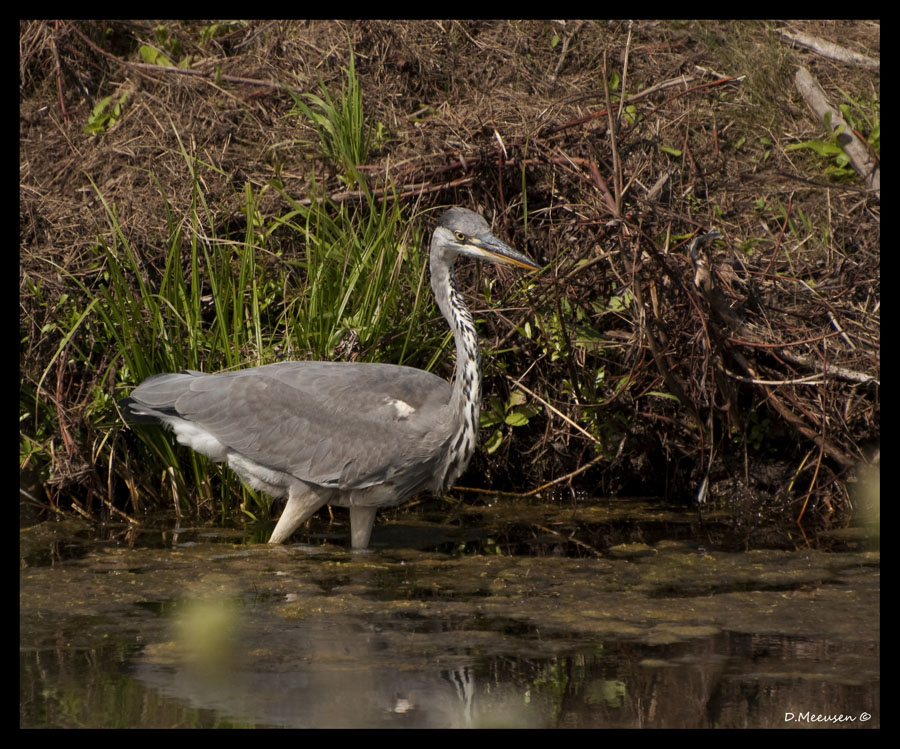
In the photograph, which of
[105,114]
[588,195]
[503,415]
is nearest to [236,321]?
[503,415]

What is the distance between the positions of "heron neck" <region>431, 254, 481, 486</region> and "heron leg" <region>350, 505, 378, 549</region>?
47 cm

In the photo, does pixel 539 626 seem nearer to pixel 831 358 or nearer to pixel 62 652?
pixel 62 652

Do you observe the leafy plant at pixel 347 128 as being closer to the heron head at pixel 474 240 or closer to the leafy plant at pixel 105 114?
the heron head at pixel 474 240

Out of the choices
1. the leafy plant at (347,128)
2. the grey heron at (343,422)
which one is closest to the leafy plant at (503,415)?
the grey heron at (343,422)

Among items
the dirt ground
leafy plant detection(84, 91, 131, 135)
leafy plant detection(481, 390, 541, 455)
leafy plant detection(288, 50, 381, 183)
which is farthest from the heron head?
leafy plant detection(84, 91, 131, 135)

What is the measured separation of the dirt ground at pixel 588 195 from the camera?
6562 mm

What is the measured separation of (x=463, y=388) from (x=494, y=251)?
2.52ft

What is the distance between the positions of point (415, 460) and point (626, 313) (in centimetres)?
192

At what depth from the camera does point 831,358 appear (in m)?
6.61

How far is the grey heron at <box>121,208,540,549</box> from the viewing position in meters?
→ 5.78

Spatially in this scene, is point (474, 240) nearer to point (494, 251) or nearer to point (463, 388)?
point (494, 251)

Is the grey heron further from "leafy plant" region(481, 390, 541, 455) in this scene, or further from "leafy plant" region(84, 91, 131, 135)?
"leafy plant" region(84, 91, 131, 135)

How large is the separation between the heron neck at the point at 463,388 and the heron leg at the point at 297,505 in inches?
28.1

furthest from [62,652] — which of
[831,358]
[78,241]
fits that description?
[831,358]
